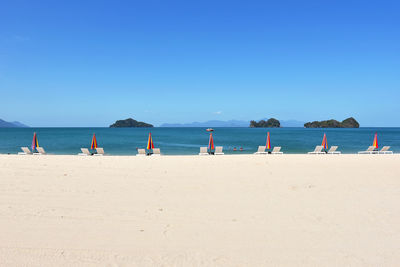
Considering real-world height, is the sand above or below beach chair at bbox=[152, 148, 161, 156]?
below

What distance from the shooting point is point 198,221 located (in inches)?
161

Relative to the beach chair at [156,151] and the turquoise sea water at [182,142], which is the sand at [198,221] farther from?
the turquoise sea water at [182,142]

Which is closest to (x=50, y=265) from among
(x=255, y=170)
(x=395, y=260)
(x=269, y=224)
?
(x=269, y=224)

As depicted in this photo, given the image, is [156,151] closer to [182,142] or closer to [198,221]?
[198,221]

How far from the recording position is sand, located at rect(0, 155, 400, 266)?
9.80 ft

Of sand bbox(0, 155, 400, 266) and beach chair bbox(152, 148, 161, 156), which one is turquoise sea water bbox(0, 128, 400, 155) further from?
sand bbox(0, 155, 400, 266)

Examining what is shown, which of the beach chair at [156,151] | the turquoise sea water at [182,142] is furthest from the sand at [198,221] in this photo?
the turquoise sea water at [182,142]

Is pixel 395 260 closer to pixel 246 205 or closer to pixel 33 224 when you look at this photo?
pixel 246 205

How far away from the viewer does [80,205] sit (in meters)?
4.82

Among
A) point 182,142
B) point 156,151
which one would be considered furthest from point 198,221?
point 182,142

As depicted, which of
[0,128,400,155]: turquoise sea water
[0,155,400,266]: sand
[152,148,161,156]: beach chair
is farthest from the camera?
[0,128,400,155]: turquoise sea water

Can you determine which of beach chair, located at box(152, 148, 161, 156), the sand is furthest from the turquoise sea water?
the sand

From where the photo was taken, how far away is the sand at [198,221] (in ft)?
9.80

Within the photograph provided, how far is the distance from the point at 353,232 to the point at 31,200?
5.97 metres
